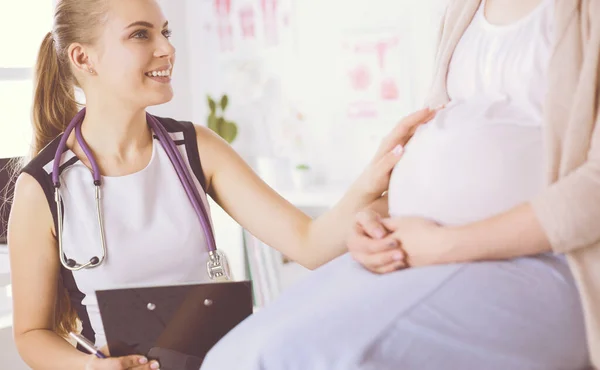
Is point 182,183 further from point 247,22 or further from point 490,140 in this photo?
point 247,22

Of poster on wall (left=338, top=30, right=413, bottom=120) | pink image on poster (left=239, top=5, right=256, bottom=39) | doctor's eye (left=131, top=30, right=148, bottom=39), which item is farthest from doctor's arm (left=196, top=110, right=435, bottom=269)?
pink image on poster (left=239, top=5, right=256, bottom=39)

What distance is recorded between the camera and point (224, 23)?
3.56 meters

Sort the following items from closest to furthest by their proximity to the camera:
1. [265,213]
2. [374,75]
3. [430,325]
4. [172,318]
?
1. [430,325]
2. [172,318]
3. [265,213]
4. [374,75]

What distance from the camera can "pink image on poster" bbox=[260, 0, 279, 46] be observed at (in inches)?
133

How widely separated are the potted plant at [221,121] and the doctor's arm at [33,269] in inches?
87.1

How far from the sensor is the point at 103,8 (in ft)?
4.49

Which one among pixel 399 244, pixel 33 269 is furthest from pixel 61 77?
pixel 399 244

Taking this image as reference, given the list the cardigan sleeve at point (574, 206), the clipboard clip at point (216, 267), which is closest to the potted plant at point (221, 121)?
the clipboard clip at point (216, 267)

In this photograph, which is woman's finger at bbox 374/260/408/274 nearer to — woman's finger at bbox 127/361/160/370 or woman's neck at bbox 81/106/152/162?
woman's finger at bbox 127/361/160/370

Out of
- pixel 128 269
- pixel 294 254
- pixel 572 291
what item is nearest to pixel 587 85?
pixel 572 291

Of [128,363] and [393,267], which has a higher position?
[393,267]

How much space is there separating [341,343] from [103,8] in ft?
2.71

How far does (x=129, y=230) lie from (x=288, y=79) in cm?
210

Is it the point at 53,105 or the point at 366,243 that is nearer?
the point at 366,243
